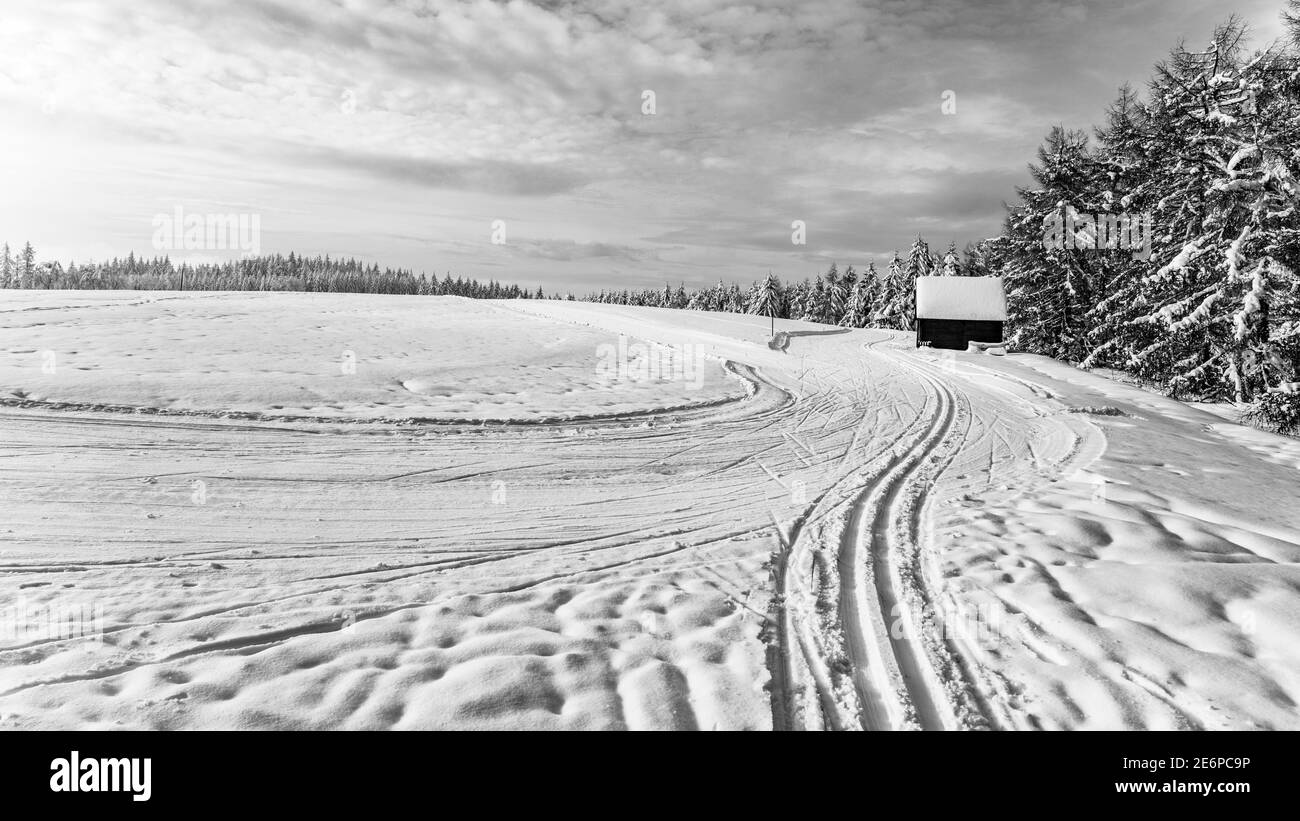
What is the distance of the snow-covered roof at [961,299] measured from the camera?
34625 mm

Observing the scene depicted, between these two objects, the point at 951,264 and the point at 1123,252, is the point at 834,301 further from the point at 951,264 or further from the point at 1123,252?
the point at 1123,252

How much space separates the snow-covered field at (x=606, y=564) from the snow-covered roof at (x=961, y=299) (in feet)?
71.3

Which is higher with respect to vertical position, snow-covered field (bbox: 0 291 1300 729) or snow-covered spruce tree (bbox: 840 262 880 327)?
snow-covered spruce tree (bbox: 840 262 880 327)

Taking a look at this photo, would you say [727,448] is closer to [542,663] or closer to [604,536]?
[604,536]

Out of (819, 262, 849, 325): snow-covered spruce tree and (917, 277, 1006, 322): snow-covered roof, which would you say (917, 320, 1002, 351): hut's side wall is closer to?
(917, 277, 1006, 322): snow-covered roof

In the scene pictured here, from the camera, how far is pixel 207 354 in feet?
54.5

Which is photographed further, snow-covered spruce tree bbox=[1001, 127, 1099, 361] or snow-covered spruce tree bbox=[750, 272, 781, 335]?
snow-covered spruce tree bbox=[750, 272, 781, 335]

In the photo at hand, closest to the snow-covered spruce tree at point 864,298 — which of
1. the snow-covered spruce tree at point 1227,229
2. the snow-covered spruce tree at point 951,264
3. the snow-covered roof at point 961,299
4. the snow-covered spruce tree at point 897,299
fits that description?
the snow-covered spruce tree at point 897,299

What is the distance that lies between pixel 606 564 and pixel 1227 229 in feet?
80.6

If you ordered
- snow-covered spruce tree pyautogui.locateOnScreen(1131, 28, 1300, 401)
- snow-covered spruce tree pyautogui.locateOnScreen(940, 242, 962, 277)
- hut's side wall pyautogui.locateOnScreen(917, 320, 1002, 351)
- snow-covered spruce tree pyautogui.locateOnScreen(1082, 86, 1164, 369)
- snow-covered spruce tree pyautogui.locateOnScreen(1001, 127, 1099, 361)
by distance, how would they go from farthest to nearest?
snow-covered spruce tree pyautogui.locateOnScreen(940, 242, 962, 277)
hut's side wall pyautogui.locateOnScreen(917, 320, 1002, 351)
snow-covered spruce tree pyautogui.locateOnScreen(1001, 127, 1099, 361)
snow-covered spruce tree pyautogui.locateOnScreen(1082, 86, 1164, 369)
snow-covered spruce tree pyautogui.locateOnScreen(1131, 28, 1300, 401)

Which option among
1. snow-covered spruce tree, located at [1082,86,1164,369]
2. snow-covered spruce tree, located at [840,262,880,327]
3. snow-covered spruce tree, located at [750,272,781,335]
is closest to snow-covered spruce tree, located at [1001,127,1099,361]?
snow-covered spruce tree, located at [1082,86,1164,369]

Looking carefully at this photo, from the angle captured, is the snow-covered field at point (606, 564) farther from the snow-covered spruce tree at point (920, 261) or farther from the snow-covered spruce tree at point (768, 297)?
the snow-covered spruce tree at point (768, 297)

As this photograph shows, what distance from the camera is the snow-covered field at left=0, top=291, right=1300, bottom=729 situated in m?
3.88

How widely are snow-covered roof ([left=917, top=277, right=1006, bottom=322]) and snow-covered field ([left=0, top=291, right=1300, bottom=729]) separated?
21720mm
